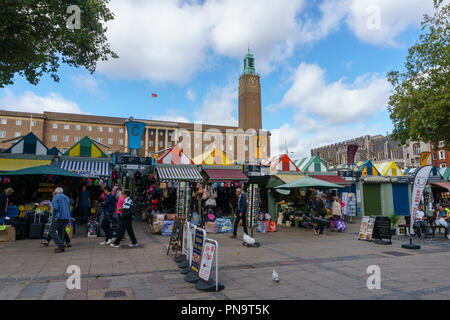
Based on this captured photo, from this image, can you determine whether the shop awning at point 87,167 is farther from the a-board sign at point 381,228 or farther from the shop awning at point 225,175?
the a-board sign at point 381,228

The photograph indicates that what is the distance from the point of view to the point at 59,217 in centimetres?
787

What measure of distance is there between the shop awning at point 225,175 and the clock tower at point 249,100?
55107mm

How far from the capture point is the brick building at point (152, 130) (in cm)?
6138

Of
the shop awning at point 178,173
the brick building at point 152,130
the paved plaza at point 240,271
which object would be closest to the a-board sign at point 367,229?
the paved plaza at point 240,271

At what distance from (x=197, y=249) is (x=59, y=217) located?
4.53 metres

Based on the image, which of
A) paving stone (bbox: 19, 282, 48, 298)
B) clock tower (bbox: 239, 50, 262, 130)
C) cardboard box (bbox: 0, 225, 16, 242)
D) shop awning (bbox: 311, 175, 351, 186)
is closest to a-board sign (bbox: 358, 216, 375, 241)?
shop awning (bbox: 311, 175, 351, 186)

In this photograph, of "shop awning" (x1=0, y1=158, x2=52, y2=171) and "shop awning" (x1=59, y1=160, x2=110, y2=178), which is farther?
"shop awning" (x1=59, y1=160, x2=110, y2=178)

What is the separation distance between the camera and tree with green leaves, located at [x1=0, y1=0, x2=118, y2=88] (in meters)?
10.1

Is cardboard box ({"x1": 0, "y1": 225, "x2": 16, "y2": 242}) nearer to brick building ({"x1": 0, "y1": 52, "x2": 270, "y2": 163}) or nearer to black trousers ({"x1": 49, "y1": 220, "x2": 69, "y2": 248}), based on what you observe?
black trousers ({"x1": 49, "y1": 220, "x2": 69, "y2": 248})

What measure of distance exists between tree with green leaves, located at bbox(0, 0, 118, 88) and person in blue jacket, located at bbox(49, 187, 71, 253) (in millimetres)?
6022
